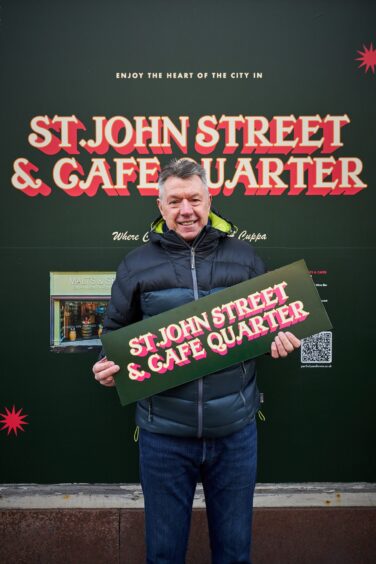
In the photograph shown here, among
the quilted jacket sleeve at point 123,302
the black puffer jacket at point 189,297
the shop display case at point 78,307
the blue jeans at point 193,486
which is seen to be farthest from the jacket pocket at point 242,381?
the shop display case at point 78,307

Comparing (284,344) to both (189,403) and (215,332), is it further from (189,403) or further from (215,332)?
(189,403)

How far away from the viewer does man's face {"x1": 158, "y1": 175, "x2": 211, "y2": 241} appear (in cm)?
193

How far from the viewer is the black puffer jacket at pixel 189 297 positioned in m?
1.89

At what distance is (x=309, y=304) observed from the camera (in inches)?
77.0

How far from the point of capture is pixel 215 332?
194 cm

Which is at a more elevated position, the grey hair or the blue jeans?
the grey hair

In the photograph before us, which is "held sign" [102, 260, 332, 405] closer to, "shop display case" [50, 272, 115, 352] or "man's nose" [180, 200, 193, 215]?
"man's nose" [180, 200, 193, 215]

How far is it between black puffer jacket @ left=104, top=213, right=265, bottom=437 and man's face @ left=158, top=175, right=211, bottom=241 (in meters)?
0.04

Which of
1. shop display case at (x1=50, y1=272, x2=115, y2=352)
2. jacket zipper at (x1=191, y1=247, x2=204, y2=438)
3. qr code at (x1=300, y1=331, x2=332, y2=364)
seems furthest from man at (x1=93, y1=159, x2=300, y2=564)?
qr code at (x1=300, y1=331, x2=332, y2=364)

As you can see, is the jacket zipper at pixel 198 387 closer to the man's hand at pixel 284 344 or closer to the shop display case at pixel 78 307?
the man's hand at pixel 284 344

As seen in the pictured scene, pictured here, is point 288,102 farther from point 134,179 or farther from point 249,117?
point 134,179

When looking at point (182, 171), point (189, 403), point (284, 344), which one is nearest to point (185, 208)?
point (182, 171)

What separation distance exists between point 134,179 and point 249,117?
75 centimetres

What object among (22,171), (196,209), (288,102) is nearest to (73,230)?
(22,171)
